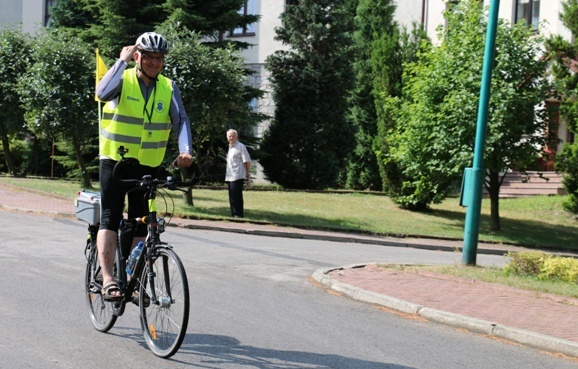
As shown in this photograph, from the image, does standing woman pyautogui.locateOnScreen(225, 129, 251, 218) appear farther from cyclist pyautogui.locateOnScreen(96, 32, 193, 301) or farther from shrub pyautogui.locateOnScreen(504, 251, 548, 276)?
cyclist pyautogui.locateOnScreen(96, 32, 193, 301)

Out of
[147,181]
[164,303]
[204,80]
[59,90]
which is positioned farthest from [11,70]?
[164,303]

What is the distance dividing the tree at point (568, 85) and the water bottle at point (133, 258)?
17.1m

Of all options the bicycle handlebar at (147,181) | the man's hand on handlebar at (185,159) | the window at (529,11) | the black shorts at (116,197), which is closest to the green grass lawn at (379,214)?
the window at (529,11)

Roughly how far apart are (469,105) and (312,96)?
11538mm

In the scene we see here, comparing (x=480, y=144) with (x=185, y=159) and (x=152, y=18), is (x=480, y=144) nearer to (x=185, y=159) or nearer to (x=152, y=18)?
(x=185, y=159)

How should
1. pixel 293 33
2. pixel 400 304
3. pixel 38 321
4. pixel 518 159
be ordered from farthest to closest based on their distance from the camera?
pixel 293 33
pixel 518 159
pixel 400 304
pixel 38 321

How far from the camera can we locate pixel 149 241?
613 centimetres

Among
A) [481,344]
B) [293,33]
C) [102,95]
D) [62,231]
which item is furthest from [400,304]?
[293,33]

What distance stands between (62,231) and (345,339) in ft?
27.8

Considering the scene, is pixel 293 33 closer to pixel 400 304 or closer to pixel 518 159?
pixel 518 159

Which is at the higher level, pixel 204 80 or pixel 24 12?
pixel 24 12

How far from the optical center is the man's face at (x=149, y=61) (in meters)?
6.28

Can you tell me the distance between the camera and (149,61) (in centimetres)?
629

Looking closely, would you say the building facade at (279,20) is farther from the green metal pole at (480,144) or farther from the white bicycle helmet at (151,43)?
the white bicycle helmet at (151,43)
